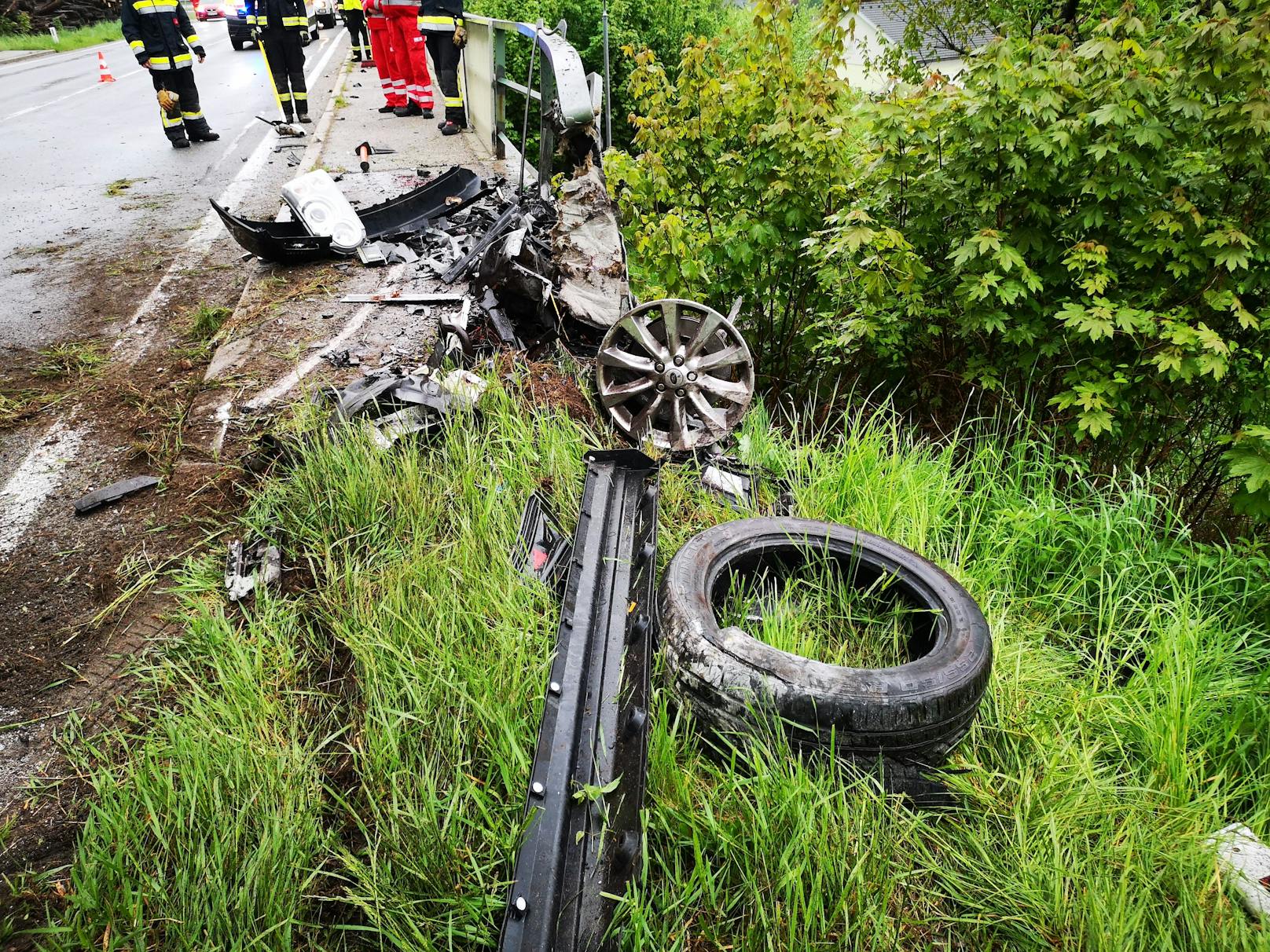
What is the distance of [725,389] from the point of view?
3.93 m

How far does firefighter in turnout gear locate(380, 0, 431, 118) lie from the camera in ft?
32.0

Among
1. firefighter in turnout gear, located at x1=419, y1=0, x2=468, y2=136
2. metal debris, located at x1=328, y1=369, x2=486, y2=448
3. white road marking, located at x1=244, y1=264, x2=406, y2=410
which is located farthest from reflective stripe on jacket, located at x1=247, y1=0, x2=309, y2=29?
metal debris, located at x1=328, y1=369, x2=486, y2=448

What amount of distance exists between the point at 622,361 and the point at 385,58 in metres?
9.19

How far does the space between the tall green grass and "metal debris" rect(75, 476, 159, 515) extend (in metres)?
0.73

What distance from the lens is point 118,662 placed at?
8.45ft

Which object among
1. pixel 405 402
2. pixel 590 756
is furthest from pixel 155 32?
pixel 590 756

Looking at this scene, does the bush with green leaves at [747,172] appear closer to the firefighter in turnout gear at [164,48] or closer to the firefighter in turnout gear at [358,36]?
the firefighter in turnout gear at [164,48]

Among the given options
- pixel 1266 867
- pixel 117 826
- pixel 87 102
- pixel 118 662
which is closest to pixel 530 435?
pixel 118 662

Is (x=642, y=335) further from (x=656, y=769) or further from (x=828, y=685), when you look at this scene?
(x=656, y=769)

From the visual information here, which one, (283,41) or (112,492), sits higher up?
(283,41)

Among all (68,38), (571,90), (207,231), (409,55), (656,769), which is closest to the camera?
(656,769)

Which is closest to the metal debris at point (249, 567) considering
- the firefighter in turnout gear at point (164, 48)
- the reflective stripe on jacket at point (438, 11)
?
the reflective stripe on jacket at point (438, 11)

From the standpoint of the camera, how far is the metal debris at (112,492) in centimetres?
337

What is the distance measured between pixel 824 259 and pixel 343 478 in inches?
107
